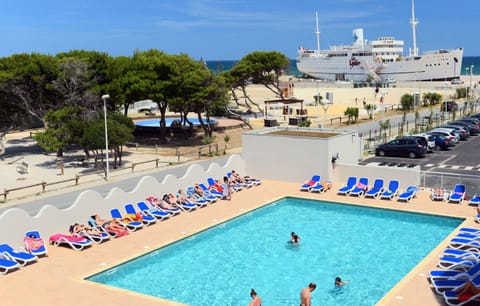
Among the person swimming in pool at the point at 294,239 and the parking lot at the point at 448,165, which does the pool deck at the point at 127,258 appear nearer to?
the parking lot at the point at 448,165

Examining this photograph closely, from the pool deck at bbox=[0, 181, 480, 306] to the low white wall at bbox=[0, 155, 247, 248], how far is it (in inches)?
39.8

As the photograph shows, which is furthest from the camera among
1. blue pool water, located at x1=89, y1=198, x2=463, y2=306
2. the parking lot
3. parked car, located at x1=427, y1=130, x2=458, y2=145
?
parked car, located at x1=427, y1=130, x2=458, y2=145

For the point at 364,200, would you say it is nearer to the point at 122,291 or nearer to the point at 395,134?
the point at 122,291

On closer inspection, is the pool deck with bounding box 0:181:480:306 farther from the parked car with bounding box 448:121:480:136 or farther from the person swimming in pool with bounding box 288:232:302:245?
the parked car with bounding box 448:121:480:136

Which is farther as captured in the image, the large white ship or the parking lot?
the large white ship

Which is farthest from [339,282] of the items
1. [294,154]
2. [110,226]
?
[294,154]

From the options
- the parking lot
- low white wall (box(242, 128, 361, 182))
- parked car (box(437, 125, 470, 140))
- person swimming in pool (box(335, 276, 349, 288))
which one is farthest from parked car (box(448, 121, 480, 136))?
person swimming in pool (box(335, 276, 349, 288))

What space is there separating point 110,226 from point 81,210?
1.32 meters

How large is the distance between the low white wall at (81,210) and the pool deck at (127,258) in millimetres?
1011

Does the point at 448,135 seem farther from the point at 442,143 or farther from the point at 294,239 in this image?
the point at 294,239

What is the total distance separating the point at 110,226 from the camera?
17.2 meters

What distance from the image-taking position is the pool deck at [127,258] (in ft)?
39.8

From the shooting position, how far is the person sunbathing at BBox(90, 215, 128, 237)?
55.9 feet

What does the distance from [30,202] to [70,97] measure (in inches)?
478
